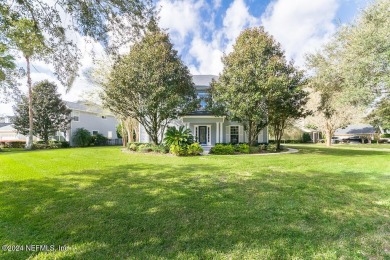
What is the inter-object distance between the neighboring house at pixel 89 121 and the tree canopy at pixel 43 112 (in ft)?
6.46

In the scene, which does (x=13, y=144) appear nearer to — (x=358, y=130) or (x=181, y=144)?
(x=181, y=144)

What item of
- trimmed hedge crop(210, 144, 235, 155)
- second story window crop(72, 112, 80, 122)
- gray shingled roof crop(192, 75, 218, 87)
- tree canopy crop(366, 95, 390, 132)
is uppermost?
gray shingled roof crop(192, 75, 218, 87)

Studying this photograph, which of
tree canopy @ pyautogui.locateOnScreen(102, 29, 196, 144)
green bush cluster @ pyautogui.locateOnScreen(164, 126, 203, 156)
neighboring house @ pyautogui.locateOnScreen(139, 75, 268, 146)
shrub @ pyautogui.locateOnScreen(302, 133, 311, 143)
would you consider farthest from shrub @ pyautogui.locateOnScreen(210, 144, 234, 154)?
shrub @ pyautogui.locateOnScreen(302, 133, 311, 143)

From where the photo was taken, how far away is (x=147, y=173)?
8102 mm

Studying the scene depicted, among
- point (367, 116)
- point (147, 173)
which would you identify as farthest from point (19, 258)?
point (367, 116)

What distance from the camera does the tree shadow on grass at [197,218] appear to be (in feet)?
9.53

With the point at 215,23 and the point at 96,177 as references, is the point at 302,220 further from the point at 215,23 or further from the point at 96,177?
the point at 215,23

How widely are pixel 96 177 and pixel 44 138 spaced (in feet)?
79.1

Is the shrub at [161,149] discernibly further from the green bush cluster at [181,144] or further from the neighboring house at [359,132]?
the neighboring house at [359,132]

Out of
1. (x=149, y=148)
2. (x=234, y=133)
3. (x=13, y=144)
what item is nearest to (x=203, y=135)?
(x=234, y=133)

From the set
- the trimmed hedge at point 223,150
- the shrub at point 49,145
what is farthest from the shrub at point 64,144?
the trimmed hedge at point 223,150

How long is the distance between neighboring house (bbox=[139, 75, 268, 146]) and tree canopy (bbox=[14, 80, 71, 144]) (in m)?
12.9

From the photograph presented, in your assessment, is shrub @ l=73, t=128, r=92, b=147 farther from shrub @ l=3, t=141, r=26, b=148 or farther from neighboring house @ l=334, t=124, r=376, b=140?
neighboring house @ l=334, t=124, r=376, b=140

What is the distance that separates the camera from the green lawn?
288cm
